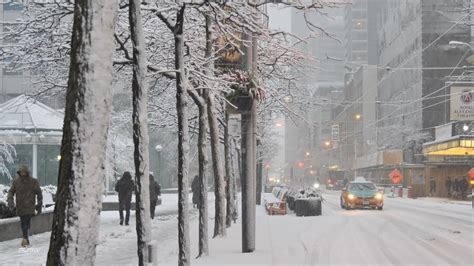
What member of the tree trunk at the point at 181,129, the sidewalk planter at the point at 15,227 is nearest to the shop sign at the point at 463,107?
the sidewalk planter at the point at 15,227

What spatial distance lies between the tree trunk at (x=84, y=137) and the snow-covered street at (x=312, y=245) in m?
4.93

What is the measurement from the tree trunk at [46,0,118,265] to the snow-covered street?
4.93m

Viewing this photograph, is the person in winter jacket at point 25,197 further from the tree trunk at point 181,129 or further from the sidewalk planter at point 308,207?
the sidewalk planter at point 308,207

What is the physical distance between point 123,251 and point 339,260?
199 inches

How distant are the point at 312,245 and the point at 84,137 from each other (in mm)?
10715

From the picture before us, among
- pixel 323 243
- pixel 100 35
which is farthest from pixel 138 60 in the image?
pixel 323 243

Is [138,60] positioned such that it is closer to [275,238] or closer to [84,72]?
[84,72]

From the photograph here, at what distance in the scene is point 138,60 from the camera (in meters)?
9.38

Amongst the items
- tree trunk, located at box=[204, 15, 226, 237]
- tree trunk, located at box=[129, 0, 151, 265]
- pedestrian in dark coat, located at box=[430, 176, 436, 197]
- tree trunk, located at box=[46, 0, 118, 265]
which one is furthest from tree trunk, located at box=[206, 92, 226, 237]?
pedestrian in dark coat, located at box=[430, 176, 436, 197]

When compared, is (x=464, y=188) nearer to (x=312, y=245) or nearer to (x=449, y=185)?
(x=449, y=185)

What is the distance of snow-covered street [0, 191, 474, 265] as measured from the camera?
13.0 metres

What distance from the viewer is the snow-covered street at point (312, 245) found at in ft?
42.5

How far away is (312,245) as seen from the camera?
1557cm

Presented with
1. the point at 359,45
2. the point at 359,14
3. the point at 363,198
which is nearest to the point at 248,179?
the point at 363,198
